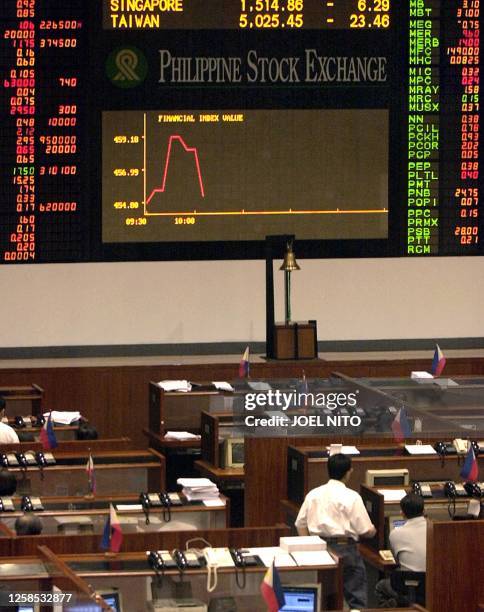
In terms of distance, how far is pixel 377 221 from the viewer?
12625 mm

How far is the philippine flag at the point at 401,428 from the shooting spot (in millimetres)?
9406

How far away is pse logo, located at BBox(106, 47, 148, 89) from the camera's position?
1229 centimetres

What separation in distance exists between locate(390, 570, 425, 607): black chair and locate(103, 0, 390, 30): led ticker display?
20.0 ft

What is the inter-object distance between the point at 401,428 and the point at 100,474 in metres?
1.88

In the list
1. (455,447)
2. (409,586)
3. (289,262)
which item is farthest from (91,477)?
(289,262)

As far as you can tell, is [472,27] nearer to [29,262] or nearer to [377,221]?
[377,221]

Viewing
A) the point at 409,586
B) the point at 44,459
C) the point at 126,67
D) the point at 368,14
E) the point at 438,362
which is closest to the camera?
the point at 409,586

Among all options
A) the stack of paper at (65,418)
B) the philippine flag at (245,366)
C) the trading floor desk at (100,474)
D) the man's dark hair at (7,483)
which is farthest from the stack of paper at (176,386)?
the man's dark hair at (7,483)

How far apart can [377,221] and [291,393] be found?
3.48 meters

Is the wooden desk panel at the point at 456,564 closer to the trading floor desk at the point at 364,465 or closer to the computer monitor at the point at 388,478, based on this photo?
the computer monitor at the point at 388,478

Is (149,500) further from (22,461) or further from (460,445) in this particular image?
(460,445)

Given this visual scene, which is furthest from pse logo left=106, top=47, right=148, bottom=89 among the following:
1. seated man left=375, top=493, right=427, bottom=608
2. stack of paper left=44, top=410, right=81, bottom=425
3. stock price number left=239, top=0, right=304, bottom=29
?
seated man left=375, top=493, right=427, bottom=608

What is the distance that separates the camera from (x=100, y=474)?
9133 mm

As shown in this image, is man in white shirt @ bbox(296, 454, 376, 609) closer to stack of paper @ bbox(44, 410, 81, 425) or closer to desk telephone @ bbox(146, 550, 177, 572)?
desk telephone @ bbox(146, 550, 177, 572)
